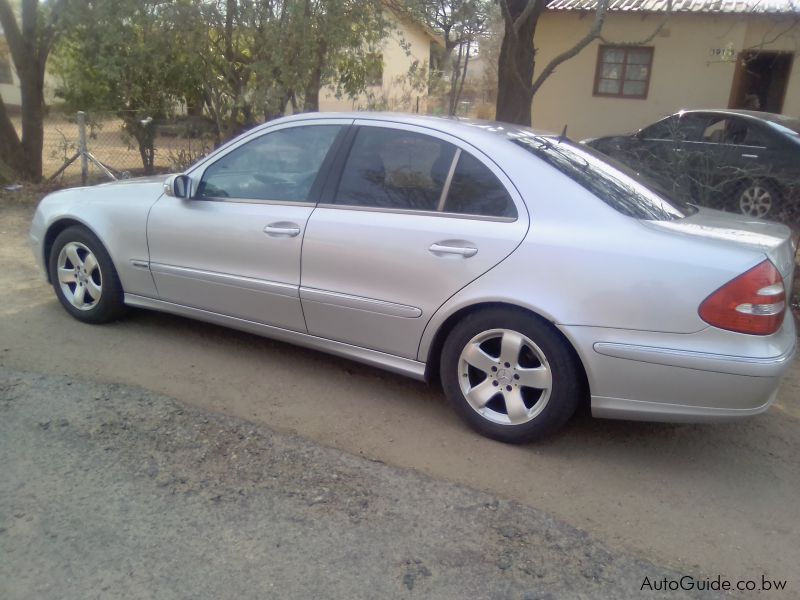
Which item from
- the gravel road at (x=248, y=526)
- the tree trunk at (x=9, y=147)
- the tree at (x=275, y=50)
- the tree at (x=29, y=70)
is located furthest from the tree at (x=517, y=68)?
the tree trunk at (x=9, y=147)

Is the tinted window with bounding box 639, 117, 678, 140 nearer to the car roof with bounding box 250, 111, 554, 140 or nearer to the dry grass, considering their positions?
the car roof with bounding box 250, 111, 554, 140

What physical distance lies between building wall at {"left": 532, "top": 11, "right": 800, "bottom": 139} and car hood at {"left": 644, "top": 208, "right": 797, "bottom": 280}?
12.1 meters

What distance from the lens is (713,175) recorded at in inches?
250

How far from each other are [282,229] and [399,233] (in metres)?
0.77

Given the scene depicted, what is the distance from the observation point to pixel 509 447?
358 cm

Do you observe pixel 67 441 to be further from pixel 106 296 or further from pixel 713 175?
pixel 713 175

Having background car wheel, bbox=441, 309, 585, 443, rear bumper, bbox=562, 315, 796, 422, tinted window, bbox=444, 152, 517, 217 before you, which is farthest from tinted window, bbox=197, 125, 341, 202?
rear bumper, bbox=562, 315, 796, 422

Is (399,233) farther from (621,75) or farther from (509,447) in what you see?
(621,75)

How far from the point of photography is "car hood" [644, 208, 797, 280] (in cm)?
325

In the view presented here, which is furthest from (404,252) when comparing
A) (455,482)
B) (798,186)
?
(798,186)

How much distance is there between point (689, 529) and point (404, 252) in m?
1.83

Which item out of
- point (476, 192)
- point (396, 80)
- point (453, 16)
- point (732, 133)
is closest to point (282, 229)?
point (476, 192)

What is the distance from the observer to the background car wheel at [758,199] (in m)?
6.51

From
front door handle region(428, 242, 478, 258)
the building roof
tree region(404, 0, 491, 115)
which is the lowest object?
front door handle region(428, 242, 478, 258)
